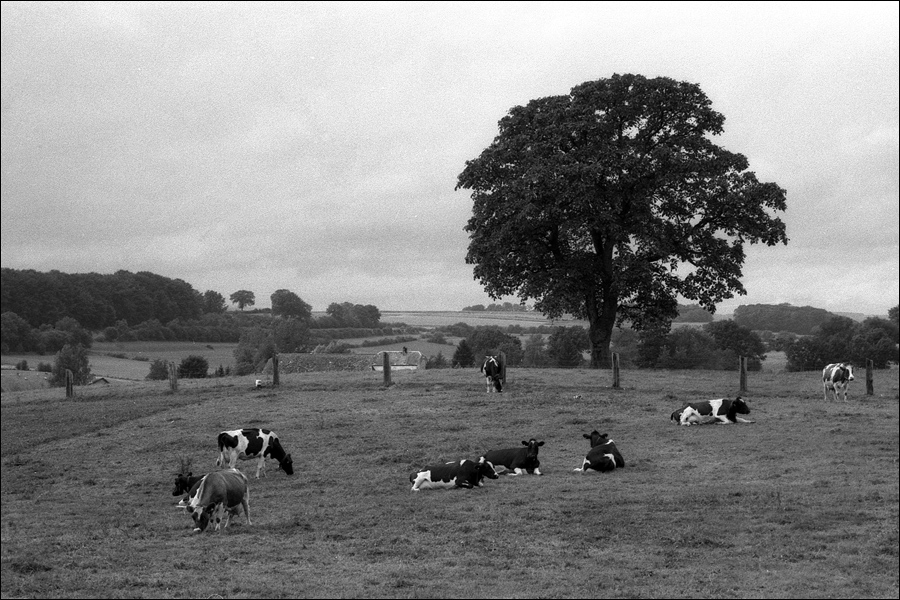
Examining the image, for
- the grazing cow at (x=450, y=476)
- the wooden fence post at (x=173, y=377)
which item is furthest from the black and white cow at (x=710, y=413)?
the wooden fence post at (x=173, y=377)

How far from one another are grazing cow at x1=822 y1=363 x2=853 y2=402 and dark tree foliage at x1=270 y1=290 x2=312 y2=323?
60.7 ft

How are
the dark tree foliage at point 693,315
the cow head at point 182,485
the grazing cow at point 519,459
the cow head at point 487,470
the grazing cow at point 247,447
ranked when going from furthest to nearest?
1. the dark tree foliage at point 693,315
2. the grazing cow at point 247,447
3. the grazing cow at point 519,459
4. the cow head at point 487,470
5. the cow head at point 182,485

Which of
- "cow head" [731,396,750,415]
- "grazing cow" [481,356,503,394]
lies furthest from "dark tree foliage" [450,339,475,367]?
"cow head" [731,396,750,415]

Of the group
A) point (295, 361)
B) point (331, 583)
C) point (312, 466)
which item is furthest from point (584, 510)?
point (295, 361)

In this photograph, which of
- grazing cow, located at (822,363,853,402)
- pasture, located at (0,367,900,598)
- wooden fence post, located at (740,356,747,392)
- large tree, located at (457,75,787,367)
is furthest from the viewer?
large tree, located at (457,75,787,367)

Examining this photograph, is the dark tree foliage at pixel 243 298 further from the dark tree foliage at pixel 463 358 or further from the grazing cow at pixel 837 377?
the dark tree foliage at pixel 463 358

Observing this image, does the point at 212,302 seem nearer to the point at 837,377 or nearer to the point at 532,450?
the point at 532,450

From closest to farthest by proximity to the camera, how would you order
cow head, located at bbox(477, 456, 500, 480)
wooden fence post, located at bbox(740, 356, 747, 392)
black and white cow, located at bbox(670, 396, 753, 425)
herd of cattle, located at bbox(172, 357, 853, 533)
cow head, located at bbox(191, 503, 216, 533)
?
Answer: cow head, located at bbox(191, 503, 216, 533) → herd of cattle, located at bbox(172, 357, 853, 533) → cow head, located at bbox(477, 456, 500, 480) → black and white cow, located at bbox(670, 396, 753, 425) → wooden fence post, located at bbox(740, 356, 747, 392)

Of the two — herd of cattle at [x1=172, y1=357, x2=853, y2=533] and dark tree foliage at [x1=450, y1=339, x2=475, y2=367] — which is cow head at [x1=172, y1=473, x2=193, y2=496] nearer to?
herd of cattle at [x1=172, y1=357, x2=853, y2=533]

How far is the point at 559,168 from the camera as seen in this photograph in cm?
3962

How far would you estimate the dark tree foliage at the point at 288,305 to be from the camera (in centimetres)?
3309

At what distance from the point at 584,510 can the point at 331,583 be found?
5.52m

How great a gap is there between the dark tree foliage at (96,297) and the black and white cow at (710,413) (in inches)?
588

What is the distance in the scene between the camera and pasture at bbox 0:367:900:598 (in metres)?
11.6
